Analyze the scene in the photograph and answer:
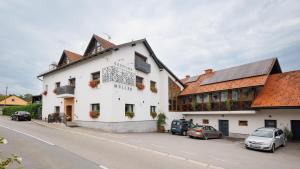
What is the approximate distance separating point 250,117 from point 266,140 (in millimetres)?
8103

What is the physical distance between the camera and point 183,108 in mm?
29156

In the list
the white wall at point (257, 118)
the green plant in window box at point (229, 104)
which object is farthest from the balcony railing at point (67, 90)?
the green plant in window box at point (229, 104)

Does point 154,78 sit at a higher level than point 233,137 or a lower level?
higher

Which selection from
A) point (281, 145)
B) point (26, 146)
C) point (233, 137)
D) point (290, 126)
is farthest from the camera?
point (233, 137)

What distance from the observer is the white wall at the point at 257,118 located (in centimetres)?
1947

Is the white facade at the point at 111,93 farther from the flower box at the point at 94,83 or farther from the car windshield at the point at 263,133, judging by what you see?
the car windshield at the point at 263,133

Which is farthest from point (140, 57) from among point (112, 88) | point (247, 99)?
point (247, 99)

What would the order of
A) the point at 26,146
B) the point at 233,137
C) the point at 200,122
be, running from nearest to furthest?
the point at 26,146 < the point at 233,137 < the point at 200,122

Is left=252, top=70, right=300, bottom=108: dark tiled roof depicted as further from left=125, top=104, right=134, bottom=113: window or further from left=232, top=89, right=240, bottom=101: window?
left=125, top=104, right=134, bottom=113: window

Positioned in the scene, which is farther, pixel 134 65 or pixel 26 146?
pixel 134 65

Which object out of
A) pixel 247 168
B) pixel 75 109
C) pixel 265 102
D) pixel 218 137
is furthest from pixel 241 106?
pixel 75 109

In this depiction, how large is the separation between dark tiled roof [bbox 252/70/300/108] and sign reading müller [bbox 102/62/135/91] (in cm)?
1294

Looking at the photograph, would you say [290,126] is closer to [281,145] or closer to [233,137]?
[281,145]

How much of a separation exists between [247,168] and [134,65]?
55.5 feet
